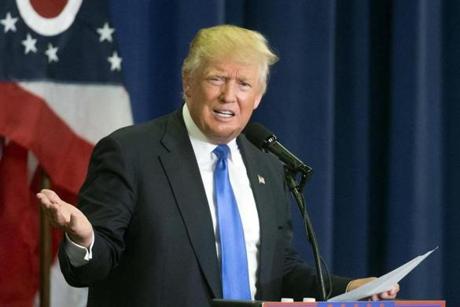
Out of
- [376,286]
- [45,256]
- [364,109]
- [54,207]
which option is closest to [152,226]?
[54,207]

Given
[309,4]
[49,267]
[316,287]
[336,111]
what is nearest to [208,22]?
[309,4]

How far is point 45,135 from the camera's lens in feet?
10.8

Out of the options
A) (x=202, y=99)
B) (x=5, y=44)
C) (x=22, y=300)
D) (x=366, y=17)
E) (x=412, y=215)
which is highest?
(x=366, y=17)

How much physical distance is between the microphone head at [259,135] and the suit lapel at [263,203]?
0.26 m

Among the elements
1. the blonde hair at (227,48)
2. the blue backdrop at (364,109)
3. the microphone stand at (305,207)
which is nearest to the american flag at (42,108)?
the blue backdrop at (364,109)

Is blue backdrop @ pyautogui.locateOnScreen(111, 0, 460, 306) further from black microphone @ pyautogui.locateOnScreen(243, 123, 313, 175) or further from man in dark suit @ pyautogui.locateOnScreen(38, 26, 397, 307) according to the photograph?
black microphone @ pyautogui.locateOnScreen(243, 123, 313, 175)

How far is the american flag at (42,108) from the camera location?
10.7ft

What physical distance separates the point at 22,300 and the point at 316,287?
1206 mm

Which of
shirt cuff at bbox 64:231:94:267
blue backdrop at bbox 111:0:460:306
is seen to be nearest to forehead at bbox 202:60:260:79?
shirt cuff at bbox 64:231:94:267

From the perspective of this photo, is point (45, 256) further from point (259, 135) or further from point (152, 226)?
point (259, 135)

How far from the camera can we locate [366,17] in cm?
417

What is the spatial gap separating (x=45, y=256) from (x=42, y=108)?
535 mm

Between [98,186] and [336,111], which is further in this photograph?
[336,111]

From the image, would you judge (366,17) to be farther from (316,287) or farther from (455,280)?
(316,287)
